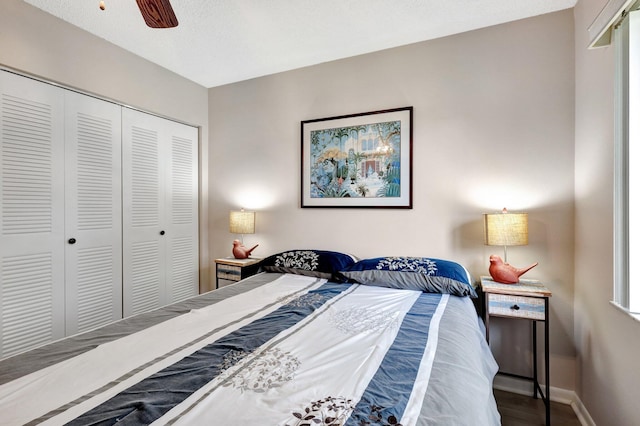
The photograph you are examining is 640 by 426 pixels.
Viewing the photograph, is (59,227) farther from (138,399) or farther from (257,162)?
(138,399)

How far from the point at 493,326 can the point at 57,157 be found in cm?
353

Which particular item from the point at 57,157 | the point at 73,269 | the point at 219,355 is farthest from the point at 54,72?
the point at 219,355

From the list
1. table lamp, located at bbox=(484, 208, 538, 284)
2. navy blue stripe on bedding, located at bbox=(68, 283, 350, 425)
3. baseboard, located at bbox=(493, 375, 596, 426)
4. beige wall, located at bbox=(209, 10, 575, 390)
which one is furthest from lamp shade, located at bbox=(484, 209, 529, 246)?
navy blue stripe on bedding, located at bbox=(68, 283, 350, 425)

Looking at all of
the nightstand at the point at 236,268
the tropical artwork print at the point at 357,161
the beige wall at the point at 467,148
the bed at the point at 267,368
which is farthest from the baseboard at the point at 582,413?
the nightstand at the point at 236,268

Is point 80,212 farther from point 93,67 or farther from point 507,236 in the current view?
point 507,236

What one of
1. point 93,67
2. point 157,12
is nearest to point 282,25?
point 157,12

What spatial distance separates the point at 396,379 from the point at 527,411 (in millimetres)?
1608

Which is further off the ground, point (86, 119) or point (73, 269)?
point (86, 119)

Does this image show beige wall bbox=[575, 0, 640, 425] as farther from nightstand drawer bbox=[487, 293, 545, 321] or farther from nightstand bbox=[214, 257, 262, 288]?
nightstand bbox=[214, 257, 262, 288]

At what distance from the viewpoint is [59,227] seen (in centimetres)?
225

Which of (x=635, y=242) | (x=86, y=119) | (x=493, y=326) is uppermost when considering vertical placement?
(x=86, y=119)

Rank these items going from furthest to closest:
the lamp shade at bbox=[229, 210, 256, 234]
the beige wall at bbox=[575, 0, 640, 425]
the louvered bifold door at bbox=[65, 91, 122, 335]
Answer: the lamp shade at bbox=[229, 210, 256, 234] < the louvered bifold door at bbox=[65, 91, 122, 335] < the beige wall at bbox=[575, 0, 640, 425]

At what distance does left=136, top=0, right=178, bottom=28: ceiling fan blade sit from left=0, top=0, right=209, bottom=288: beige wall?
134cm

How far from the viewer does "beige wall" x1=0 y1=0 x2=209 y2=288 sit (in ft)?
6.63
